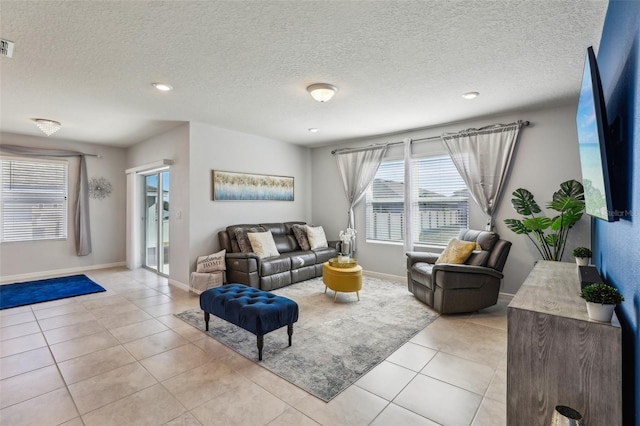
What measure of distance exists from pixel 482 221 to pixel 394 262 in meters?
1.63

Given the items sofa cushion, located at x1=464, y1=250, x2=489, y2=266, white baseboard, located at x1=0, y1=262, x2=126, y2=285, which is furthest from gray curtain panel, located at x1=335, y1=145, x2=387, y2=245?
white baseboard, located at x1=0, y1=262, x2=126, y2=285

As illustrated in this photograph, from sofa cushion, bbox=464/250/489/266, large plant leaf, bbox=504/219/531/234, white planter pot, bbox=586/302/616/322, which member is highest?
large plant leaf, bbox=504/219/531/234

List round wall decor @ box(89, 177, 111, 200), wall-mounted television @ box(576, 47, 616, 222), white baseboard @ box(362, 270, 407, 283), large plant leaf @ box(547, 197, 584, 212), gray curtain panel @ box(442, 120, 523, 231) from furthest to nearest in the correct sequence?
round wall decor @ box(89, 177, 111, 200)
white baseboard @ box(362, 270, 407, 283)
gray curtain panel @ box(442, 120, 523, 231)
large plant leaf @ box(547, 197, 584, 212)
wall-mounted television @ box(576, 47, 616, 222)

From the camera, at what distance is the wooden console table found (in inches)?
52.4

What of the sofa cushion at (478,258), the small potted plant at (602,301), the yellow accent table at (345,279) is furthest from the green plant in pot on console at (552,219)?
the small potted plant at (602,301)

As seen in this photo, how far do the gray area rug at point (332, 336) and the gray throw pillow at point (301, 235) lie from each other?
1326 mm

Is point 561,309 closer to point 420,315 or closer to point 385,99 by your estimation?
point 420,315

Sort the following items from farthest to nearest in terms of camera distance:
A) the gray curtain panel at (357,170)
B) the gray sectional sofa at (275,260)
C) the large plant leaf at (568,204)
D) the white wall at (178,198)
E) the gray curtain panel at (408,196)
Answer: the gray curtain panel at (357,170) → the gray curtain panel at (408,196) → the white wall at (178,198) → the gray sectional sofa at (275,260) → the large plant leaf at (568,204)

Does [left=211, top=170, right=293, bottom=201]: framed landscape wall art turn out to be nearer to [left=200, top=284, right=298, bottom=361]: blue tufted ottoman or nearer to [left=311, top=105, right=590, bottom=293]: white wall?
[left=200, top=284, right=298, bottom=361]: blue tufted ottoman

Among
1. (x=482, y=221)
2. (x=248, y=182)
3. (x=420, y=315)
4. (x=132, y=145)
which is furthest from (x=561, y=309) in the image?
(x=132, y=145)

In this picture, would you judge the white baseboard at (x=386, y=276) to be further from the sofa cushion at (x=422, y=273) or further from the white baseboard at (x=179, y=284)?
the white baseboard at (x=179, y=284)

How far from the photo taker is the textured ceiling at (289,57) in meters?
2.02

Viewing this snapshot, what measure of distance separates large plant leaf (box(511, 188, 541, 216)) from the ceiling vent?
5478 millimetres

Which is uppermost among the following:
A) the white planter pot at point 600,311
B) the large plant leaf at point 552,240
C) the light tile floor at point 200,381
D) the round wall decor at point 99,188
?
the round wall decor at point 99,188
